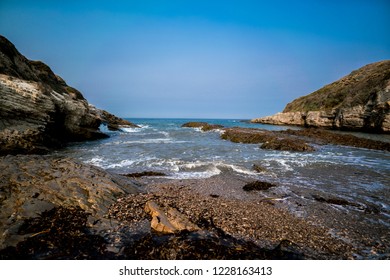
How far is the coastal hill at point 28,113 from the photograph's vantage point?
17.8 m

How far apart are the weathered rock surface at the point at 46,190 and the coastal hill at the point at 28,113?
Answer: 36.0 ft

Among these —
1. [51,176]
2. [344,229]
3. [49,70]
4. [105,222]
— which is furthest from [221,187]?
[49,70]

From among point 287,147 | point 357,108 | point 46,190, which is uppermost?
point 357,108

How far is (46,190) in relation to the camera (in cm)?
676

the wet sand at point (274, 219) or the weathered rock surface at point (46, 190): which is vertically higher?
the weathered rock surface at point (46, 190)

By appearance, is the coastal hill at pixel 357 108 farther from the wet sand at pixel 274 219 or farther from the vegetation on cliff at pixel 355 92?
the wet sand at pixel 274 219

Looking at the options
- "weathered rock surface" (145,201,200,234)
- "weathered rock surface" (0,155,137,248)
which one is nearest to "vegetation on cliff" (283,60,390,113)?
"weathered rock surface" (145,201,200,234)

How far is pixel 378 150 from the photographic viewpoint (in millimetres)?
23125

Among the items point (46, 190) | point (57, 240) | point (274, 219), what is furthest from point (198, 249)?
point (46, 190)

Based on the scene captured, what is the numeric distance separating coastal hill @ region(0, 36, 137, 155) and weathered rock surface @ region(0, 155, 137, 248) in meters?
11.0

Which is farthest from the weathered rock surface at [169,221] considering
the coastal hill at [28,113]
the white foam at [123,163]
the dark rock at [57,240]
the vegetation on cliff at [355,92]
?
the vegetation on cliff at [355,92]

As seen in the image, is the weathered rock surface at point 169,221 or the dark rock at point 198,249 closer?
the dark rock at point 198,249

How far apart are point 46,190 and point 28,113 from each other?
17.8 m

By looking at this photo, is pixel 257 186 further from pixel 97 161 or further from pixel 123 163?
pixel 97 161
